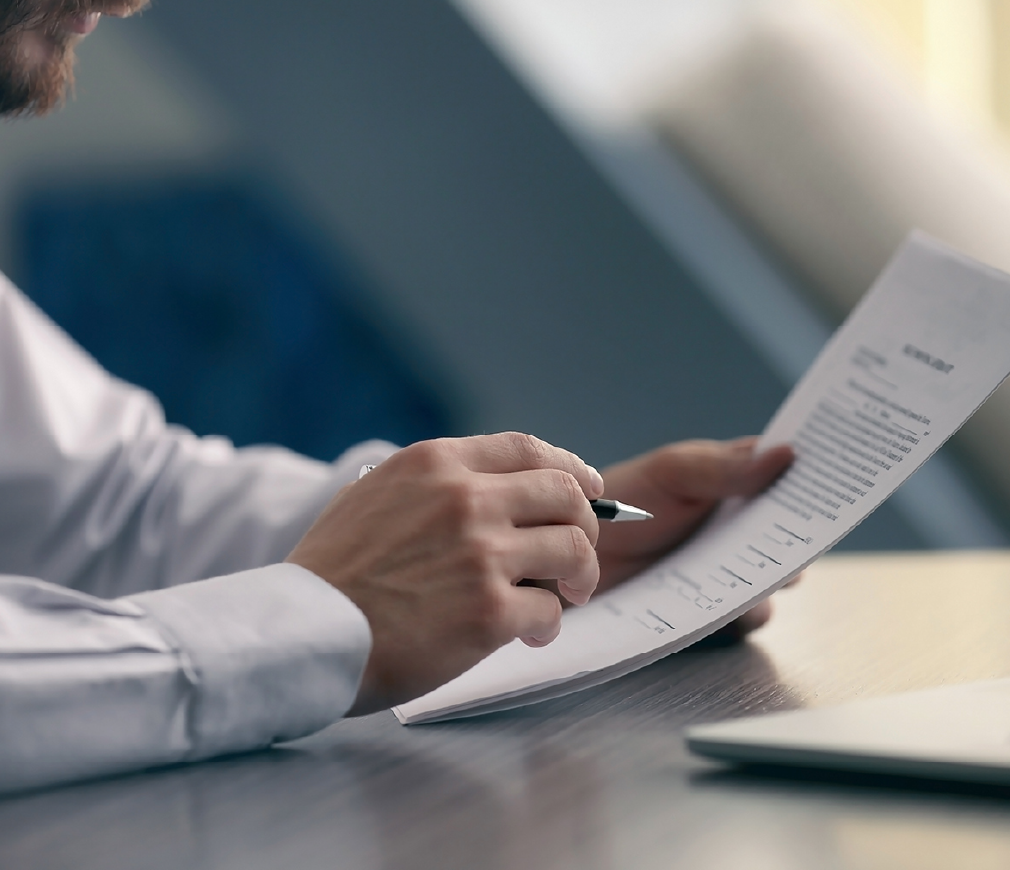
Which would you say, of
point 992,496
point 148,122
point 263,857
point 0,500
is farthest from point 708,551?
point 148,122

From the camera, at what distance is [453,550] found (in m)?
0.44

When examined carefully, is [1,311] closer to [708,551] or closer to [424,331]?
[708,551]

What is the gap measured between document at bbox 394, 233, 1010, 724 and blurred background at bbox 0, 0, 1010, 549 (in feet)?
3.10

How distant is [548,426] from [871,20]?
3.04ft

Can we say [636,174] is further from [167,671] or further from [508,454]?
[167,671]

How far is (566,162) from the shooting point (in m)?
1.87

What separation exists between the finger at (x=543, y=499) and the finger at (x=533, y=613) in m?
0.03

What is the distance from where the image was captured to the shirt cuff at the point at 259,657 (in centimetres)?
39

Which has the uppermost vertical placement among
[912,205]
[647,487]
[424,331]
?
[912,205]

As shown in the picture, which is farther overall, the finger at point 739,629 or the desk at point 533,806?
the finger at point 739,629

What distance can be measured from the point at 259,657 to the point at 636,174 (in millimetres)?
1605

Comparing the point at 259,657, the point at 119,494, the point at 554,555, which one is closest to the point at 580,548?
the point at 554,555

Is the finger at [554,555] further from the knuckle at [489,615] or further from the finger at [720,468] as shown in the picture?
the finger at [720,468]

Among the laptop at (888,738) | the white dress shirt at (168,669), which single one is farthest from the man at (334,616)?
the laptop at (888,738)
